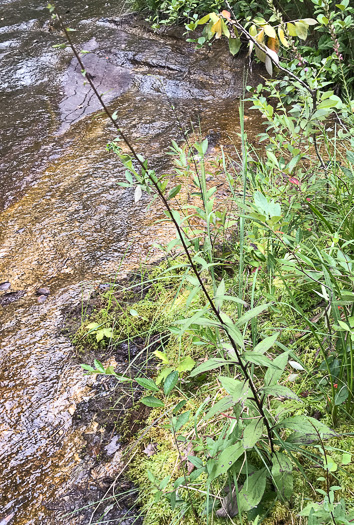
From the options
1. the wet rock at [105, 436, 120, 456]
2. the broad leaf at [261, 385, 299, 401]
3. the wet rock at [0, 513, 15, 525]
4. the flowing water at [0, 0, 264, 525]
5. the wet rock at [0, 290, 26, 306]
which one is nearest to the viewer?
the broad leaf at [261, 385, 299, 401]

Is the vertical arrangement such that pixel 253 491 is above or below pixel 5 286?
above

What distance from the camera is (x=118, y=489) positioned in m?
1.46

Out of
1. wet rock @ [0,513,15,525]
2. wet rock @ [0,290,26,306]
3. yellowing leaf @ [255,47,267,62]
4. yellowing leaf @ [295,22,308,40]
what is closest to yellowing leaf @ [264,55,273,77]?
yellowing leaf @ [255,47,267,62]

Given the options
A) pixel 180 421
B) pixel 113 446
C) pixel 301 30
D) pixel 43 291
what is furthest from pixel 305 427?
pixel 43 291

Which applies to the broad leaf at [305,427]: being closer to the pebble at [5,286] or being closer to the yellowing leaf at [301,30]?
the yellowing leaf at [301,30]

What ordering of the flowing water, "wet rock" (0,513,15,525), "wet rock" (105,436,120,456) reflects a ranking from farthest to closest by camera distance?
the flowing water < "wet rock" (105,436,120,456) < "wet rock" (0,513,15,525)

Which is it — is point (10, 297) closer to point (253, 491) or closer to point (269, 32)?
point (253, 491)

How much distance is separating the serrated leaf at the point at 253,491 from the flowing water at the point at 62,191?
2.68 ft

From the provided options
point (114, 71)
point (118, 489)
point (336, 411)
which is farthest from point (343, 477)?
point (114, 71)

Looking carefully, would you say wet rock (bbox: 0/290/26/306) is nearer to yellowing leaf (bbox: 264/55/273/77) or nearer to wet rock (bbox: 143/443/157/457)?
wet rock (bbox: 143/443/157/457)

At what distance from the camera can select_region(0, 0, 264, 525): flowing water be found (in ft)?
5.84

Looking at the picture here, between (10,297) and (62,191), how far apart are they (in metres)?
1.33

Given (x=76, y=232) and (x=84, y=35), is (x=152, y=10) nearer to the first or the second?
(x=84, y=35)

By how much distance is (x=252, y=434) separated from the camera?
0.99 metres
